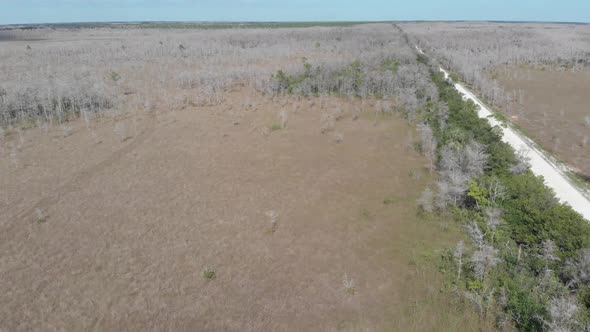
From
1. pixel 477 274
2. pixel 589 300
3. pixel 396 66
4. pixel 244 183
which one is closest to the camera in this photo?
pixel 589 300

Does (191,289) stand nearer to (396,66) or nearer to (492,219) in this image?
(492,219)

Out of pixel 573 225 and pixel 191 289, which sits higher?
pixel 573 225

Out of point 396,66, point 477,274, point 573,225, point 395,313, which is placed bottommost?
point 395,313

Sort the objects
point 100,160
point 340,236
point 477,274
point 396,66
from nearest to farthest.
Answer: point 477,274 → point 340,236 → point 100,160 → point 396,66

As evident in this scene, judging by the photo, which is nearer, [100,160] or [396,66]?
[100,160]

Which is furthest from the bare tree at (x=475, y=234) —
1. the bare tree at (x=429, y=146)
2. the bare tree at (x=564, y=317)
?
the bare tree at (x=429, y=146)

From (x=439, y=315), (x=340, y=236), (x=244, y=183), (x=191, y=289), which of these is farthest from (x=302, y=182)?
(x=439, y=315)

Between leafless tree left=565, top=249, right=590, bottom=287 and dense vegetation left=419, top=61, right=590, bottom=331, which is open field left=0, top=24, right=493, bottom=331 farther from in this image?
leafless tree left=565, top=249, right=590, bottom=287
